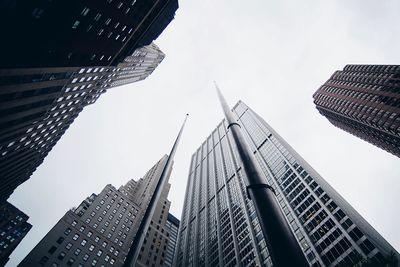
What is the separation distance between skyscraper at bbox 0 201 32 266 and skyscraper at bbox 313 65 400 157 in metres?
153

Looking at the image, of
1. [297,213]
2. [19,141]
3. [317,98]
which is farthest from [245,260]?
[317,98]

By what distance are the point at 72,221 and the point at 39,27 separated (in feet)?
225

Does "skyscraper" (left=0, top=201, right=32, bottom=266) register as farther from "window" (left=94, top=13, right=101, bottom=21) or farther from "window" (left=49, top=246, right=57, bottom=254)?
"window" (left=94, top=13, right=101, bottom=21)

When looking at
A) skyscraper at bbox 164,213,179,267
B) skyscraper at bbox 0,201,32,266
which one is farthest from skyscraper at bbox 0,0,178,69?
skyscraper at bbox 0,201,32,266

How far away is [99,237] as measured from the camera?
274ft

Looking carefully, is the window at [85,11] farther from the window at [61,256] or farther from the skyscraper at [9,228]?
the skyscraper at [9,228]

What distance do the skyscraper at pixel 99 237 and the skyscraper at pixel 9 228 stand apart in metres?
45.1

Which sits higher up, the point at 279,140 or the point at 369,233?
the point at 279,140

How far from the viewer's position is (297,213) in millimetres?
75688

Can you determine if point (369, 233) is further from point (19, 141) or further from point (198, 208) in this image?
point (198, 208)

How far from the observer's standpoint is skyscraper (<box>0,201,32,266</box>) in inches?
4405

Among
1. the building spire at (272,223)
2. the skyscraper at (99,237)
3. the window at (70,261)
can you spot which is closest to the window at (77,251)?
the skyscraper at (99,237)

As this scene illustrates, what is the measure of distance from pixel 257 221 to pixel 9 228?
357 feet

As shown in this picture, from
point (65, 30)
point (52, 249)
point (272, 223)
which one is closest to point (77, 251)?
point (52, 249)
